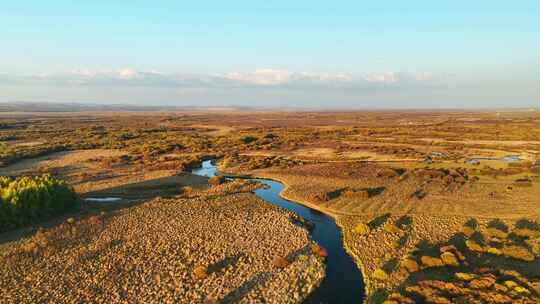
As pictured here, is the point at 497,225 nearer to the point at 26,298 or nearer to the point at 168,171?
the point at 26,298

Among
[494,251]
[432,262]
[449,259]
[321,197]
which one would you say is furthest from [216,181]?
[494,251]

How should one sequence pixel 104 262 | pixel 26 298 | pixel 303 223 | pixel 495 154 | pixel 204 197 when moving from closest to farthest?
pixel 26 298
pixel 104 262
pixel 303 223
pixel 204 197
pixel 495 154

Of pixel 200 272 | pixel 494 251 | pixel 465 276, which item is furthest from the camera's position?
pixel 494 251

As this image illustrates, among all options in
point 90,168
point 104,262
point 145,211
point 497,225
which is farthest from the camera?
point 90,168

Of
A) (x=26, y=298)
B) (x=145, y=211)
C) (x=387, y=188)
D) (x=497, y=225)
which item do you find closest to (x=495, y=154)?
(x=387, y=188)

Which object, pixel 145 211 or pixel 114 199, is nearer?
pixel 145 211

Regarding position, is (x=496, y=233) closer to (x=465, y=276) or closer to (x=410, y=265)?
(x=465, y=276)
